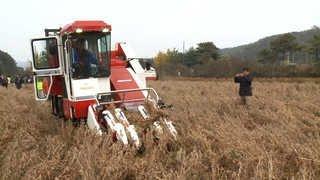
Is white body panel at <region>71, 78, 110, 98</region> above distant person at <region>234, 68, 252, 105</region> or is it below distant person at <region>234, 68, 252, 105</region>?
above

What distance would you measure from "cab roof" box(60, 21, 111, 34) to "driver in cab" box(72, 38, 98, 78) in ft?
1.00

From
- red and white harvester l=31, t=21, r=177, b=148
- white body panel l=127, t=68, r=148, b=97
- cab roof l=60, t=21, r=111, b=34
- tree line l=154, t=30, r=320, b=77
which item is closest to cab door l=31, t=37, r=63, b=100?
red and white harvester l=31, t=21, r=177, b=148

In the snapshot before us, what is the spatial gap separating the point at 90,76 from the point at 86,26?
0.98 m

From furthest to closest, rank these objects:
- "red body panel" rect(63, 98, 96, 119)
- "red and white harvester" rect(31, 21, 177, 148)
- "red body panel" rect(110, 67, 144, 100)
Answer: "red body panel" rect(110, 67, 144, 100) < "red body panel" rect(63, 98, 96, 119) < "red and white harvester" rect(31, 21, 177, 148)

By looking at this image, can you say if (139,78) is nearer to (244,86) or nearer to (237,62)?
(244,86)

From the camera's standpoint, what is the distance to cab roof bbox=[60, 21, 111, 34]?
9312mm

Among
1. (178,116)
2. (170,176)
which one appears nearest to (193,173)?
(170,176)

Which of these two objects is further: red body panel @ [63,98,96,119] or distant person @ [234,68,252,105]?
distant person @ [234,68,252,105]

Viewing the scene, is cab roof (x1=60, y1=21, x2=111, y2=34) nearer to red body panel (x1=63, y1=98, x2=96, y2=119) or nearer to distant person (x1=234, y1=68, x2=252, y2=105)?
red body panel (x1=63, y1=98, x2=96, y2=119)

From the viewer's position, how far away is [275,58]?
85500 millimetres

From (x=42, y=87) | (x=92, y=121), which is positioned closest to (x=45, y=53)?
(x=42, y=87)

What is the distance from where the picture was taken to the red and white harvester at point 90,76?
28.2 ft

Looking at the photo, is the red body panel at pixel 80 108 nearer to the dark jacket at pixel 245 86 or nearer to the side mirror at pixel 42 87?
the side mirror at pixel 42 87

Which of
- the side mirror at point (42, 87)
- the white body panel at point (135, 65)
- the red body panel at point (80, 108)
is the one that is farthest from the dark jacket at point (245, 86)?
the red body panel at point (80, 108)
